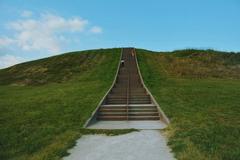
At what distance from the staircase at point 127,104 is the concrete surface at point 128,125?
67 centimetres

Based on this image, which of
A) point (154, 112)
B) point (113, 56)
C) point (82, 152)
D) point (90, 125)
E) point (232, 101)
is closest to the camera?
point (82, 152)

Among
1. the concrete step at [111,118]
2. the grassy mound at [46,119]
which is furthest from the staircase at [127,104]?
the grassy mound at [46,119]

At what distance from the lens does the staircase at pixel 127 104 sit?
11344 mm

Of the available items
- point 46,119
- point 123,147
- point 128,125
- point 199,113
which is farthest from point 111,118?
point 123,147

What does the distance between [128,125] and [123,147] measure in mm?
3173

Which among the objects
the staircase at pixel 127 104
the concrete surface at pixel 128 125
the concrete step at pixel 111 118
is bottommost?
the concrete surface at pixel 128 125

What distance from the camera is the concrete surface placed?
945 centimetres

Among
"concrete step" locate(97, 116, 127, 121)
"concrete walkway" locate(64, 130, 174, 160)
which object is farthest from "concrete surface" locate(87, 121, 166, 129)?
"concrete walkway" locate(64, 130, 174, 160)

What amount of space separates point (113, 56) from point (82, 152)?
2765 cm

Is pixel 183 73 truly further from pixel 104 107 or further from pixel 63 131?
pixel 63 131

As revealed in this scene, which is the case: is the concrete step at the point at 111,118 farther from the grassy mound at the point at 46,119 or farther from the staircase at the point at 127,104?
the grassy mound at the point at 46,119

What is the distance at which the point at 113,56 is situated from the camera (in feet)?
110

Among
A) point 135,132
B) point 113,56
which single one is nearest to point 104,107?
point 135,132

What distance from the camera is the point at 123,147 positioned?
6.73 meters
